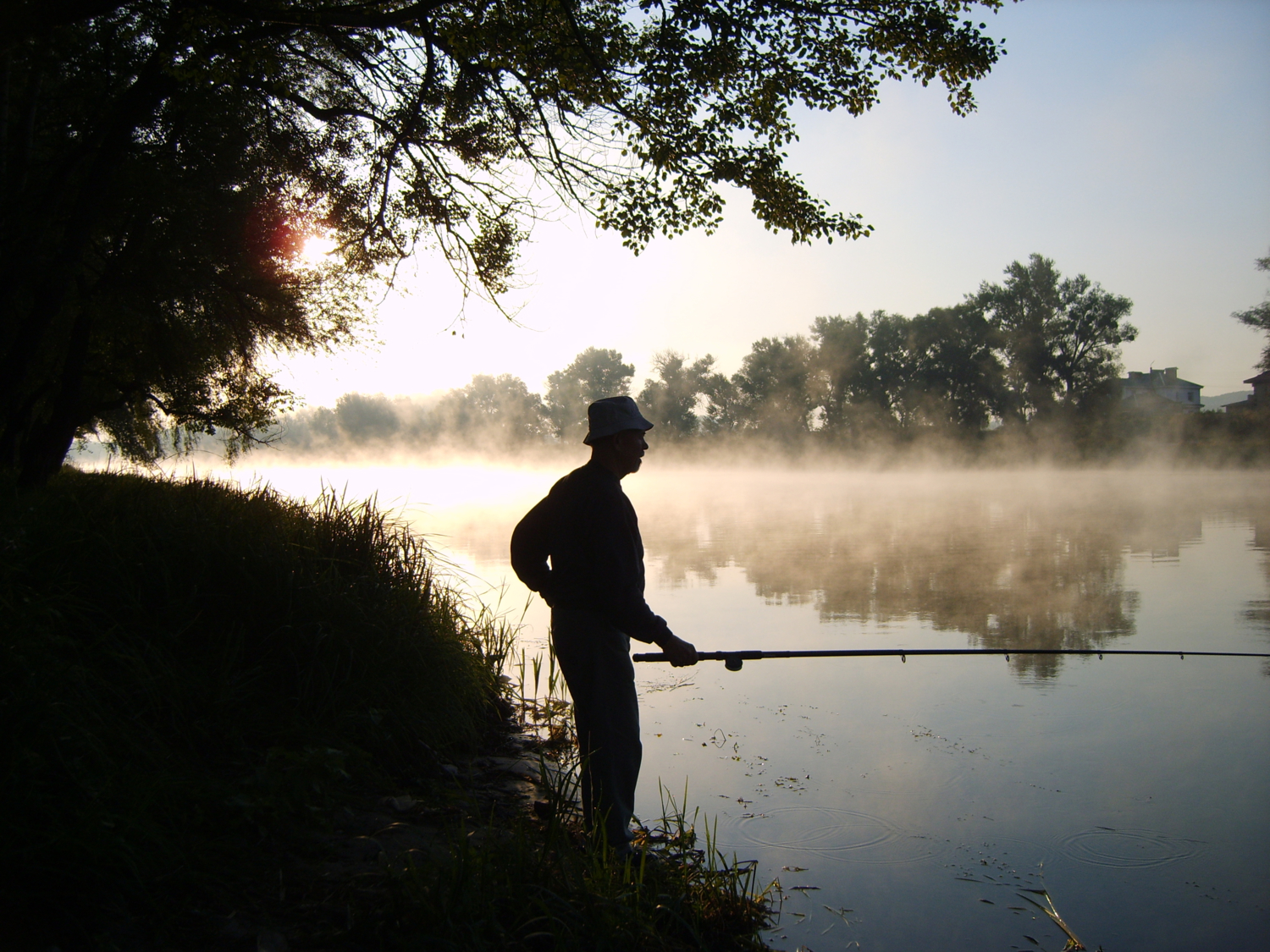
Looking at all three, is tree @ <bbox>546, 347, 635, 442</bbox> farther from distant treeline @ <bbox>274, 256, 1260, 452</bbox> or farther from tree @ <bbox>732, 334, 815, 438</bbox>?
tree @ <bbox>732, 334, 815, 438</bbox>

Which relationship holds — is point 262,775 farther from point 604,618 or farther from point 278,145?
point 278,145

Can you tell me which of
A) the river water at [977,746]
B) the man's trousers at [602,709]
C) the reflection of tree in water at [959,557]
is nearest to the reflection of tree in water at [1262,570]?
the river water at [977,746]

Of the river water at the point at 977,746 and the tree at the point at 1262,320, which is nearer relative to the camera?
the river water at the point at 977,746

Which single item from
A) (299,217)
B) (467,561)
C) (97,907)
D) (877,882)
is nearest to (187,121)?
(299,217)

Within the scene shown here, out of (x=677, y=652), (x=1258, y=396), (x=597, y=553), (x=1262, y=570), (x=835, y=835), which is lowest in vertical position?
(x=835, y=835)

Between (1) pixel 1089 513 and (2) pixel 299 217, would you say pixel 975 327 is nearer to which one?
(1) pixel 1089 513

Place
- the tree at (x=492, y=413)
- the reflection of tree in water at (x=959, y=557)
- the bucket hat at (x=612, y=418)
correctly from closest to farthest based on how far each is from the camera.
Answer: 1. the bucket hat at (x=612, y=418)
2. the reflection of tree in water at (x=959, y=557)
3. the tree at (x=492, y=413)

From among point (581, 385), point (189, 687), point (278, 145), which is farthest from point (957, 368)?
point (189, 687)

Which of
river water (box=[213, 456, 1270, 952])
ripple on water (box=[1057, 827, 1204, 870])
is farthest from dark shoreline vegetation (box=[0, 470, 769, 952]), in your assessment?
ripple on water (box=[1057, 827, 1204, 870])

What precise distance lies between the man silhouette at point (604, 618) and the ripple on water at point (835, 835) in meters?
1.09

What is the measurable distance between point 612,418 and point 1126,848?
130 inches

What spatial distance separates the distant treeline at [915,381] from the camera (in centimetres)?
5134

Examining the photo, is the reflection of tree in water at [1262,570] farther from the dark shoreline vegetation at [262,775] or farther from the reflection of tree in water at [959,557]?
the dark shoreline vegetation at [262,775]

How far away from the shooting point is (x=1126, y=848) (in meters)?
4.06
